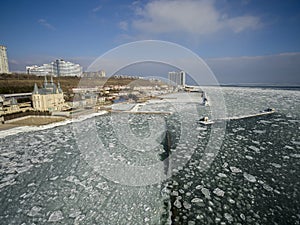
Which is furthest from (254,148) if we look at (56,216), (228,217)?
(56,216)

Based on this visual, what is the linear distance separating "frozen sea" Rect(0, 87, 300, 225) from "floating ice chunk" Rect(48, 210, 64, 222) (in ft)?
0.03

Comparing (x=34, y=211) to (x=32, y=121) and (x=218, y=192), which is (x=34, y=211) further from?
(x=32, y=121)

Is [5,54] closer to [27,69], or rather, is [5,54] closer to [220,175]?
[27,69]

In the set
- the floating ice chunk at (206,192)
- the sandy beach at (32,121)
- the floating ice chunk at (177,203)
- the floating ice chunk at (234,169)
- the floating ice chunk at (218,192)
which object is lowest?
the sandy beach at (32,121)

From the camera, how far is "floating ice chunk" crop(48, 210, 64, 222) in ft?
5.61

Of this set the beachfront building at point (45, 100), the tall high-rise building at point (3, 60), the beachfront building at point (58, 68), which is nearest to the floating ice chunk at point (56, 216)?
the beachfront building at point (45, 100)

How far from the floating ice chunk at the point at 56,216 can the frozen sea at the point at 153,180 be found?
0.03 ft

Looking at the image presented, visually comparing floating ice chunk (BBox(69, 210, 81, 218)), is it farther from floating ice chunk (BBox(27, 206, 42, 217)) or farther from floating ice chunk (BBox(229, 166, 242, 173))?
floating ice chunk (BBox(229, 166, 242, 173))

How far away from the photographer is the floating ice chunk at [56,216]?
1.71 meters

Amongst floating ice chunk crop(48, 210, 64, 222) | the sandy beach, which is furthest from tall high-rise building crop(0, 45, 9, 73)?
floating ice chunk crop(48, 210, 64, 222)

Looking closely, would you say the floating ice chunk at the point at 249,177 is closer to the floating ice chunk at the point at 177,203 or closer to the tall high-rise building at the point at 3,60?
the floating ice chunk at the point at 177,203

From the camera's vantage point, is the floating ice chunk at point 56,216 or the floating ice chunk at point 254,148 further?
the floating ice chunk at point 254,148

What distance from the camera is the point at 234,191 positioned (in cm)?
210

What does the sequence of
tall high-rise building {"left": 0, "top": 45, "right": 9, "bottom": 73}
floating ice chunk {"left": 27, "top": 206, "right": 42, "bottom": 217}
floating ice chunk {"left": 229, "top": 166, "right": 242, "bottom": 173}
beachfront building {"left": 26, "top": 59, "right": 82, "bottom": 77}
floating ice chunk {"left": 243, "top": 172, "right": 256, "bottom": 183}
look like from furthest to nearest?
beachfront building {"left": 26, "top": 59, "right": 82, "bottom": 77}
tall high-rise building {"left": 0, "top": 45, "right": 9, "bottom": 73}
floating ice chunk {"left": 229, "top": 166, "right": 242, "bottom": 173}
floating ice chunk {"left": 243, "top": 172, "right": 256, "bottom": 183}
floating ice chunk {"left": 27, "top": 206, "right": 42, "bottom": 217}
